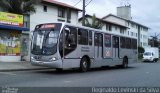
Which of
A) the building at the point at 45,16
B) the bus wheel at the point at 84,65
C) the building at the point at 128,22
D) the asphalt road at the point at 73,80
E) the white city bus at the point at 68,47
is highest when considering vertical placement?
the building at the point at 128,22

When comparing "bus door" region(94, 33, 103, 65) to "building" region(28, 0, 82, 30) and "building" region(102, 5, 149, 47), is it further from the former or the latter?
"building" region(102, 5, 149, 47)

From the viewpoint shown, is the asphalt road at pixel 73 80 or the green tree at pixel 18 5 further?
the green tree at pixel 18 5

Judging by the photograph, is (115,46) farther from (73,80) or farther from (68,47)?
(73,80)

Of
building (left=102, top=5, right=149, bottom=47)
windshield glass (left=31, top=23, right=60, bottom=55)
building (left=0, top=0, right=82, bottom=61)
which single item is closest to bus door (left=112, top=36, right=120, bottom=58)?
windshield glass (left=31, top=23, right=60, bottom=55)

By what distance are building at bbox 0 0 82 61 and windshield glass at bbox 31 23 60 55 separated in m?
11.6

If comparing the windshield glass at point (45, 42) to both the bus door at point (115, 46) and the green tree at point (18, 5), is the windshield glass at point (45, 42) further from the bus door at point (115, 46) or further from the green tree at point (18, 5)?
the green tree at point (18, 5)

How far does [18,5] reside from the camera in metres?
33.0

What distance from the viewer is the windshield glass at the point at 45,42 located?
21069mm

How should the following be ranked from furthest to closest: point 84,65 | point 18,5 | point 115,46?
point 18,5, point 115,46, point 84,65

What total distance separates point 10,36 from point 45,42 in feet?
39.6

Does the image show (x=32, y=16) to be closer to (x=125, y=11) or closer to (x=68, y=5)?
(x=68, y=5)

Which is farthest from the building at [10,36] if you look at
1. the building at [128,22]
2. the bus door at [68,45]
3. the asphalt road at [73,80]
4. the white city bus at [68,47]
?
the building at [128,22]

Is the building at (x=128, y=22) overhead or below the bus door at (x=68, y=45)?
overhead

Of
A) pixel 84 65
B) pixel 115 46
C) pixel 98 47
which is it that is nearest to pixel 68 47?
pixel 84 65
